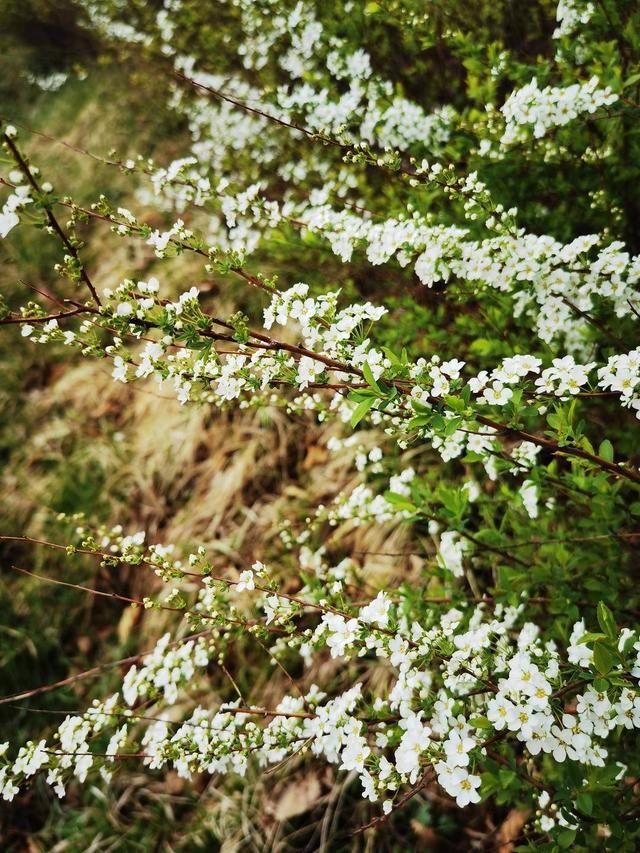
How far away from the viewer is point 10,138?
1.10m

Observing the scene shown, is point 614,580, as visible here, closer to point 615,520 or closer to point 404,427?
point 615,520

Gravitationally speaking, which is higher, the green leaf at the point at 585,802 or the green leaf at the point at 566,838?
the green leaf at the point at 585,802

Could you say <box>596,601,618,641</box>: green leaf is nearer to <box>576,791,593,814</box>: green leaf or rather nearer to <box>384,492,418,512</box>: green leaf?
<box>576,791,593,814</box>: green leaf

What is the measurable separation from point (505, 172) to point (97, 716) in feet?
8.86

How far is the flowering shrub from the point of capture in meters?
1.39

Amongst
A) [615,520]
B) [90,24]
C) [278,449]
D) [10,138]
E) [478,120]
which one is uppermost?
[90,24]

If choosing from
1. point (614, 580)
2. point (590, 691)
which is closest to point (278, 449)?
point (614, 580)

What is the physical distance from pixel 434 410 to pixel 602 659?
0.61 m

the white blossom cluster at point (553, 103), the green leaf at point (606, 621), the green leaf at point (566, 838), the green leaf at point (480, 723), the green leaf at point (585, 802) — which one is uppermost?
the white blossom cluster at point (553, 103)

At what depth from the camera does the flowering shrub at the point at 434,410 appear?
4.55ft

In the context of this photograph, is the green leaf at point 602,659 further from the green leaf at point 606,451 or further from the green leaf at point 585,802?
the green leaf at point 606,451

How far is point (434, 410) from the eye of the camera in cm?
134

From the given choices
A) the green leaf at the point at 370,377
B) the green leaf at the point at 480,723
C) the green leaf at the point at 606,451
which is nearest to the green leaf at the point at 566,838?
the green leaf at the point at 480,723

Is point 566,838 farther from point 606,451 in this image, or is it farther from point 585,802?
point 606,451
